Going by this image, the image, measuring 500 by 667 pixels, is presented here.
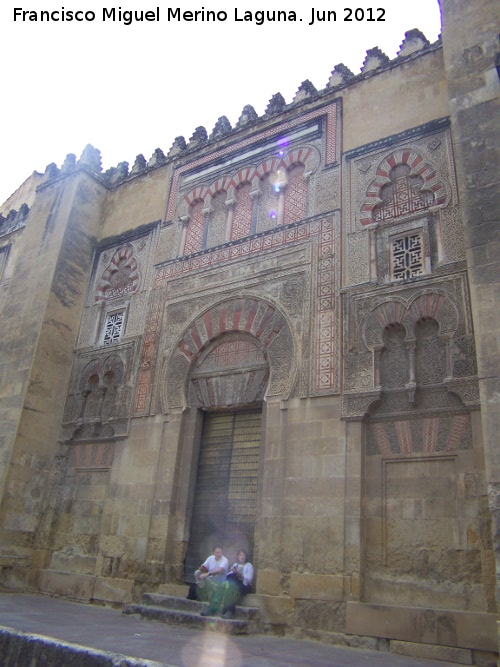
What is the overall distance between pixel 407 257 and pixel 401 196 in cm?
97

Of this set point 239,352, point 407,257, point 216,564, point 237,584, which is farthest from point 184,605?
point 407,257

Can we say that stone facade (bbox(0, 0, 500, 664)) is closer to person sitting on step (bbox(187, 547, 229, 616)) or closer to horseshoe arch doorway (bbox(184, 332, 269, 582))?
horseshoe arch doorway (bbox(184, 332, 269, 582))

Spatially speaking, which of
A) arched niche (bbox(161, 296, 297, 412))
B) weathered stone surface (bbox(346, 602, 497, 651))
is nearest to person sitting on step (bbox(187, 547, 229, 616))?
weathered stone surface (bbox(346, 602, 497, 651))

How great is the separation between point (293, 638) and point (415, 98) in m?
7.06

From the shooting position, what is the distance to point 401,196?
25.5 feet

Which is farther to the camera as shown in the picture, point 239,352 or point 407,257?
point 239,352

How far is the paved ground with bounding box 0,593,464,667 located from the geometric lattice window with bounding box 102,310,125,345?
14.9 feet

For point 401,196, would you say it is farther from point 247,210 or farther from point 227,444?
point 227,444

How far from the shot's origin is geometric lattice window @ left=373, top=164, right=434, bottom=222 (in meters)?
7.55

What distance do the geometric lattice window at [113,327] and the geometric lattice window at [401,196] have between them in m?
4.80

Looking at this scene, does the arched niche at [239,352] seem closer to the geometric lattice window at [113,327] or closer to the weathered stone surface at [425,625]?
the geometric lattice window at [113,327]

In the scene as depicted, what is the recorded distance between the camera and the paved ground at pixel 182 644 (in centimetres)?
473

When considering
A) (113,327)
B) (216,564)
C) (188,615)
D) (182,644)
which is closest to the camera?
(182,644)

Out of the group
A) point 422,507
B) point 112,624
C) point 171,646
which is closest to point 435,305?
point 422,507
